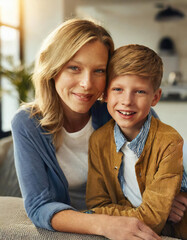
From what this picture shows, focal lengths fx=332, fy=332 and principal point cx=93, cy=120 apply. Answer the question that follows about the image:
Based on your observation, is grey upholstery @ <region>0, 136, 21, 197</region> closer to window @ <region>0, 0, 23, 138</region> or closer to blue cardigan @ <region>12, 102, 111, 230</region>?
blue cardigan @ <region>12, 102, 111, 230</region>

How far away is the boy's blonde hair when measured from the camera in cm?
126

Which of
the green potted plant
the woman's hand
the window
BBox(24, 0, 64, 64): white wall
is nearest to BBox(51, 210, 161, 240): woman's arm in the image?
the woman's hand

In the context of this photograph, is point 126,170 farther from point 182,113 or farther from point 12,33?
point 182,113

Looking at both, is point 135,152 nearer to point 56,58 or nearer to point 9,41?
point 56,58

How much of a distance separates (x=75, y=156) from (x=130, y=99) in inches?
17.5

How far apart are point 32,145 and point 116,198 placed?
41 cm

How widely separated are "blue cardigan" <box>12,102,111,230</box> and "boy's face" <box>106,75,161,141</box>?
1.06ft

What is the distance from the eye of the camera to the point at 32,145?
1338 mm

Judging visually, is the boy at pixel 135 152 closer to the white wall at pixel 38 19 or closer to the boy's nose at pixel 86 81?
the boy's nose at pixel 86 81

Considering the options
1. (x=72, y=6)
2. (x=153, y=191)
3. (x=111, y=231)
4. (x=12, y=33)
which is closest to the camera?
(x=111, y=231)

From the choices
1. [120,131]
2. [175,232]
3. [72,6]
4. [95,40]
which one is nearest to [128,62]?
[95,40]

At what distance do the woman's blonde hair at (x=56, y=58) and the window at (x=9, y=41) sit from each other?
3512mm

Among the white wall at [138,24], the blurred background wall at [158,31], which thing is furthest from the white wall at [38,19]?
the white wall at [138,24]

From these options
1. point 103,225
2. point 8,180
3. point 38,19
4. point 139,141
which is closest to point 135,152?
point 139,141
